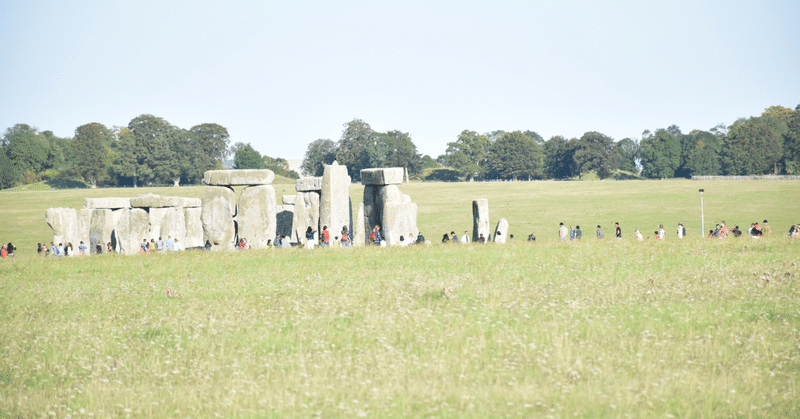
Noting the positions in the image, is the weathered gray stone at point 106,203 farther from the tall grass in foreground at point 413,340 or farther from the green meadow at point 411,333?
the tall grass in foreground at point 413,340

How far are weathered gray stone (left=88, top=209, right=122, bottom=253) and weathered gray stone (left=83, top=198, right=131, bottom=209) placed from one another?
13.5 inches

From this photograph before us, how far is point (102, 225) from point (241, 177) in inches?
321

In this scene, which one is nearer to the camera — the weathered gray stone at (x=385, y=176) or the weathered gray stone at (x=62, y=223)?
the weathered gray stone at (x=385, y=176)

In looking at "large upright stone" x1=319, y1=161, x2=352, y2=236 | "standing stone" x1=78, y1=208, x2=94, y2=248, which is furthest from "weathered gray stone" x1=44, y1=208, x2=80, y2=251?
"large upright stone" x1=319, y1=161, x2=352, y2=236

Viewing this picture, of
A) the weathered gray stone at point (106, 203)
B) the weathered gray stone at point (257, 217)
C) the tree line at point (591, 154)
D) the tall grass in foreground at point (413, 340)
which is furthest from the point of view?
the tree line at point (591, 154)

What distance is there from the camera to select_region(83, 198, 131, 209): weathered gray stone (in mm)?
29094

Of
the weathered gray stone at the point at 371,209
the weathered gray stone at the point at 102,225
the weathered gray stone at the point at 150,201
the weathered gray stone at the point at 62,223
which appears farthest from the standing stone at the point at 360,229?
the weathered gray stone at the point at 62,223

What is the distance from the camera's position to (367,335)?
10.0 metres

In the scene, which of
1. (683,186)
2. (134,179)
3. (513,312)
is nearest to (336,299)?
(513,312)

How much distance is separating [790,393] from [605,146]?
10096 cm

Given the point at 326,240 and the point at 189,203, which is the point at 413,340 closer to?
the point at 326,240

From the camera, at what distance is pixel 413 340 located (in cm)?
977

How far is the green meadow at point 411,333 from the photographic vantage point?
738 cm

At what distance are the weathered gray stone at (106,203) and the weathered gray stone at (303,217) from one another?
8596mm
